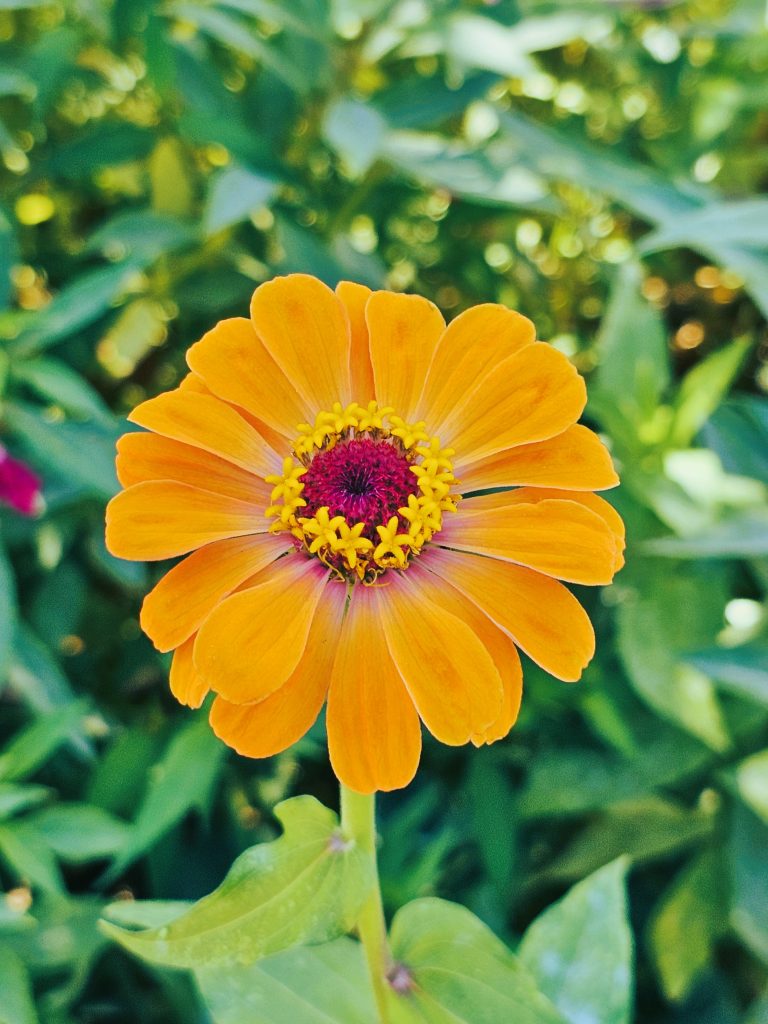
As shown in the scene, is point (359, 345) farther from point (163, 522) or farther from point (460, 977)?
point (460, 977)

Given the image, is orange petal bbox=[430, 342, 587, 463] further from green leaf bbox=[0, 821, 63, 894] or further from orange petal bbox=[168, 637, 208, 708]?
green leaf bbox=[0, 821, 63, 894]

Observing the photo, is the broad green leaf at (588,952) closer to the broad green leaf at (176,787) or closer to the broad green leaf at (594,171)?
the broad green leaf at (176,787)

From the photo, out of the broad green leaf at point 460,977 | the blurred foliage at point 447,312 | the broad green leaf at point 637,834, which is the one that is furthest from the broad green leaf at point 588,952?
the broad green leaf at point 637,834

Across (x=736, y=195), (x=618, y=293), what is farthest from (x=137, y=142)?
(x=736, y=195)

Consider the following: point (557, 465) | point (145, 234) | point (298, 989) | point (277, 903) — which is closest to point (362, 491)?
point (557, 465)

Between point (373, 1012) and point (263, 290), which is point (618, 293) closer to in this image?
point (263, 290)

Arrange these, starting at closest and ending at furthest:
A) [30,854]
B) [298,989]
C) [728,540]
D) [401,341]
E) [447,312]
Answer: [401,341], [298,989], [30,854], [728,540], [447,312]

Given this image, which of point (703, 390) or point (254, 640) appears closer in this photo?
point (254, 640)
